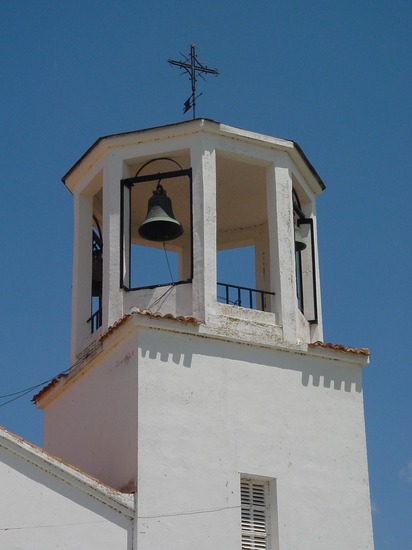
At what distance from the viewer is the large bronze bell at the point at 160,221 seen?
22047mm

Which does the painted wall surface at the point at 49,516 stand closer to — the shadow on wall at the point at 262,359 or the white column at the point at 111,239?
the shadow on wall at the point at 262,359

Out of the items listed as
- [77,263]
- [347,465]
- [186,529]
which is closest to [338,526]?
[347,465]

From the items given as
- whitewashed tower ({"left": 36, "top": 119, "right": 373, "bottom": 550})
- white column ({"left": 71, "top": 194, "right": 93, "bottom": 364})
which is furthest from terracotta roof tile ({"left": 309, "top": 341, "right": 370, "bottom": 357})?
white column ({"left": 71, "top": 194, "right": 93, "bottom": 364})

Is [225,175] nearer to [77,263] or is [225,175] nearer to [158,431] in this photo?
[77,263]

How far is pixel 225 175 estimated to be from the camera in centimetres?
2338

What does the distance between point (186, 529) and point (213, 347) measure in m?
2.80

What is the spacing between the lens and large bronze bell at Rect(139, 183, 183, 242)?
22.0m

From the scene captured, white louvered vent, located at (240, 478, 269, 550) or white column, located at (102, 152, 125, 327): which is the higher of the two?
white column, located at (102, 152, 125, 327)

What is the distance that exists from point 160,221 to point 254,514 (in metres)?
4.72

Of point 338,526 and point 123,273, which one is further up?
point 123,273

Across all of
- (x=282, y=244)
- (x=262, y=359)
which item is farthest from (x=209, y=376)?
(x=282, y=244)

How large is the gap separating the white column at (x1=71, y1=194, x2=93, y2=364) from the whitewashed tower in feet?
0.09

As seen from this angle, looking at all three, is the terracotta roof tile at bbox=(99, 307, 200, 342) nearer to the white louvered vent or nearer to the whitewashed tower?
the whitewashed tower

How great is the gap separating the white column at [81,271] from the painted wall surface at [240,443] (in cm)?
247
